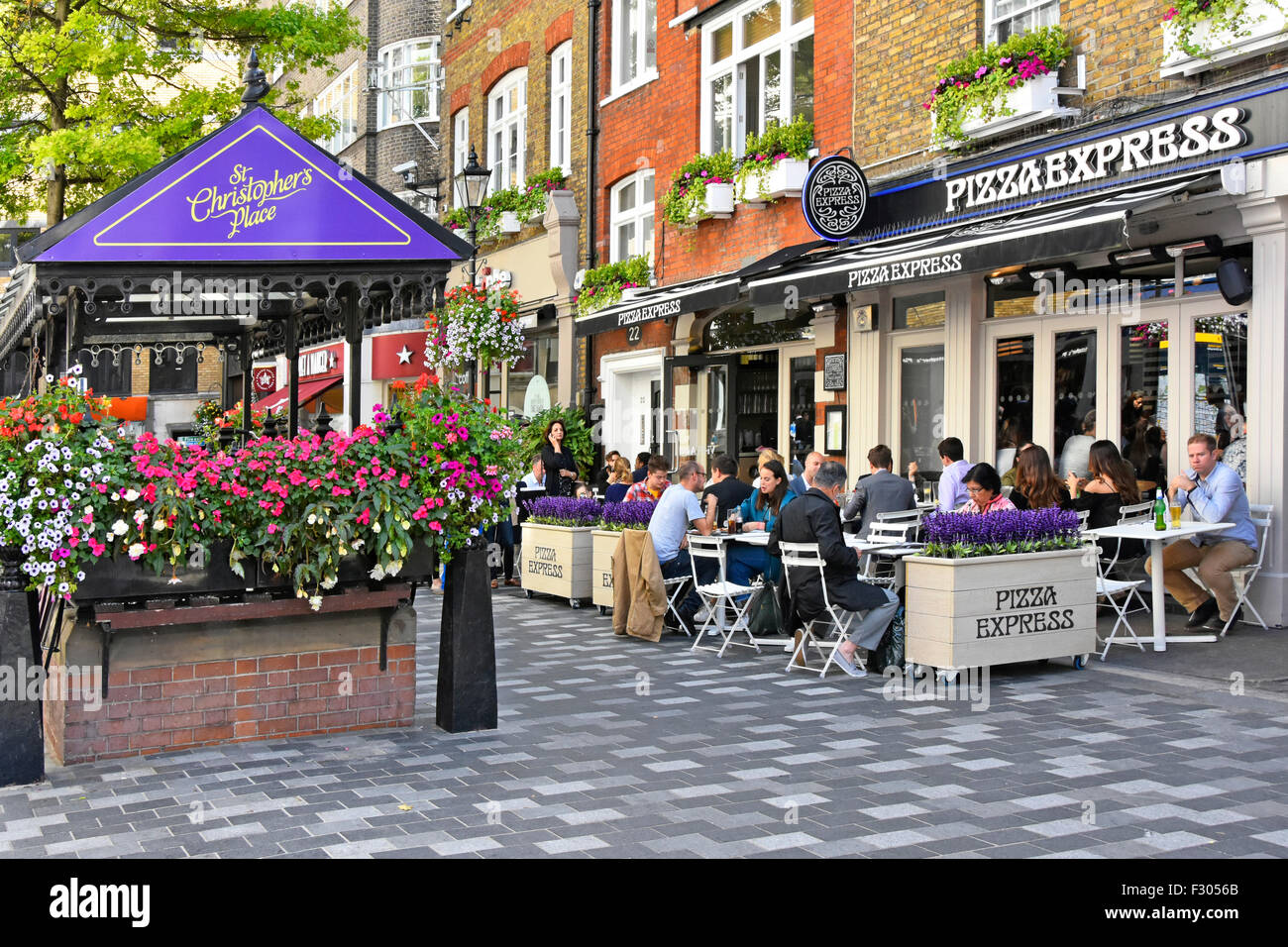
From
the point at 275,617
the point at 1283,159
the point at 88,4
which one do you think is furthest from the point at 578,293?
the point at 275,617

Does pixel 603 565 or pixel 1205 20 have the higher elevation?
pixel 1205 20

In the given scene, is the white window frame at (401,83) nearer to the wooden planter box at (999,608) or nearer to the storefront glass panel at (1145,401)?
the storefront glass panel at (1145,401)

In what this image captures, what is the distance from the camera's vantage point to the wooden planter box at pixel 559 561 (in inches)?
517

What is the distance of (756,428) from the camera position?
17.5 meters

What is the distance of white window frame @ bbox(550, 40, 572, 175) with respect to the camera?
22266mm

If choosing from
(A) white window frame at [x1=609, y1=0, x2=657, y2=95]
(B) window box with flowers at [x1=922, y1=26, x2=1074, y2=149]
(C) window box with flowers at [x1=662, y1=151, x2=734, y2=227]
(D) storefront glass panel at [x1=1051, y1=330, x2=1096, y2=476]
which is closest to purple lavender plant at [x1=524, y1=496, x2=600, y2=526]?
(D) storefront glass panel at [x1=1051, y1=330, x2=1096, y2=476]

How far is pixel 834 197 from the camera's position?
13867 mm

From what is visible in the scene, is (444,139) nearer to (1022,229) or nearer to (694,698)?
(1022,229)

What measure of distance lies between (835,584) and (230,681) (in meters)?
3.98

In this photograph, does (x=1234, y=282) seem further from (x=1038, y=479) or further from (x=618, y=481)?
(x=618, y=481)

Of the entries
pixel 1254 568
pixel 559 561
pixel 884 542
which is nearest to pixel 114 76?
pixel 559 561

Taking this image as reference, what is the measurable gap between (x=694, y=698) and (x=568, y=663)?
1.70m

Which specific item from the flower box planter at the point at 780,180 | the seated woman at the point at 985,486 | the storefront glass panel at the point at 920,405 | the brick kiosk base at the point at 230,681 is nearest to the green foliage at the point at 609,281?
the flower box planter at the point at 780,180

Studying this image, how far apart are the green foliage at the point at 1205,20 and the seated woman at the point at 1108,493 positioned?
3.10 metres
